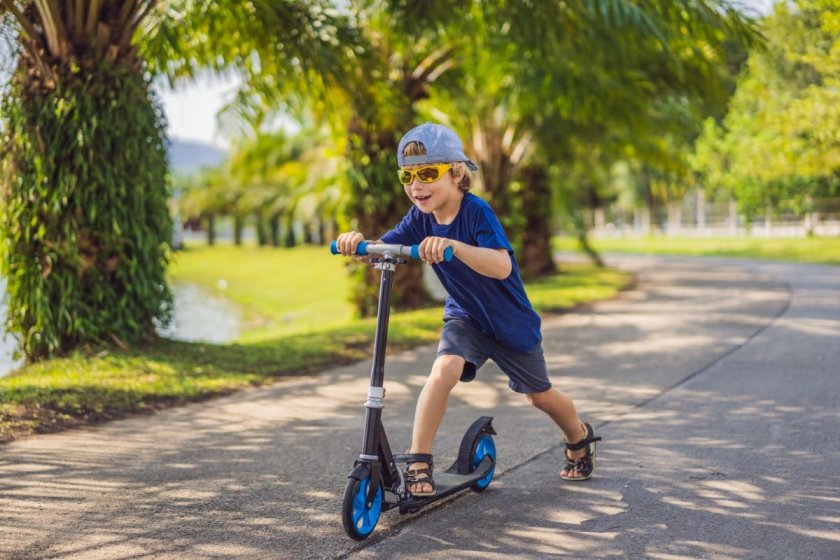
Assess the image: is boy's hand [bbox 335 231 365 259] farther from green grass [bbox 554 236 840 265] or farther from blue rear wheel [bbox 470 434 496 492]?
green grass [bbox 554 236 840 265]

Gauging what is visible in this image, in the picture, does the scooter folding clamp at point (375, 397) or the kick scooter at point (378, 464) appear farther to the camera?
the scooter folding clamp at point (375, 397)

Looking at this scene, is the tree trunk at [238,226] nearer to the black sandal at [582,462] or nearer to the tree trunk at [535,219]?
the tree trunk at [535,219]

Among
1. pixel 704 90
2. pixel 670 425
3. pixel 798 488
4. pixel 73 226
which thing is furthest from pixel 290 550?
pixel 704 90

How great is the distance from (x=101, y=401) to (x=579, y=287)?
1150 cm

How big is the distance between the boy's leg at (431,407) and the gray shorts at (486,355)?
105 mm

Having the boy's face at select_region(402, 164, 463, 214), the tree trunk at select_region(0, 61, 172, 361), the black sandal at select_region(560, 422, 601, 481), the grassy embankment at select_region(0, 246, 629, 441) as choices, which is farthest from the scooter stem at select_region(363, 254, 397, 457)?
the tree trunk at select_region(0, 61, 172, 361)

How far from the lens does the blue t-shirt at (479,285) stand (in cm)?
411

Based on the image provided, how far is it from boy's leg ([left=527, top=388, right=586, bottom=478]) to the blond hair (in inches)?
41.4

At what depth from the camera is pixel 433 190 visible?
4.08m

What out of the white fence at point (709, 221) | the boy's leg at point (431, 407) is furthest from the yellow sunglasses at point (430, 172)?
the white fence at point (709, 221)

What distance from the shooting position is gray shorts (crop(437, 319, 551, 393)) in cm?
424

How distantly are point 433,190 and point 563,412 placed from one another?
1.30 m

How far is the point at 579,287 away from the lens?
676 inches

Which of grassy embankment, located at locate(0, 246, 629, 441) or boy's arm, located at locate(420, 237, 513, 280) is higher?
boy's arm, located at locate(420, 237, 513, 280)
